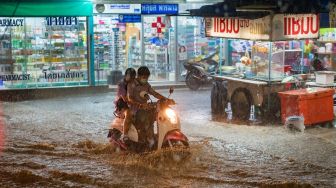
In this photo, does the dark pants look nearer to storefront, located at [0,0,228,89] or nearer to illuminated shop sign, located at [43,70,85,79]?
storefront, located at [0,0,228,89]

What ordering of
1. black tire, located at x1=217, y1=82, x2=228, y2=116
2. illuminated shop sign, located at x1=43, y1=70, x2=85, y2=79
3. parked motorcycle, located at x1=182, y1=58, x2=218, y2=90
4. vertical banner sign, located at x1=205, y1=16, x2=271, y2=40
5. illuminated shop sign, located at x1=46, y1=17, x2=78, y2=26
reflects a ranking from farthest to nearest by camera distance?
parked motorcycle, located at x1=182, y1=58, x2=218, y2=90 < illuminated shop sign, located at x1=43, y1=70, x2=85, y2=79 < illuminated shop sign, located at x1=46, y1=17, x2=78, y2=26 < black tire, located at x1=217, y1=82, x2=228, y2=116 < vertical banner sign, located at x1=205, y1=16, x2=271, y2=40

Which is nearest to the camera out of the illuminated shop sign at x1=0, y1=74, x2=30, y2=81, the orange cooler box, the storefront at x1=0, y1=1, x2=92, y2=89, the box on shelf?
the orange cooler box

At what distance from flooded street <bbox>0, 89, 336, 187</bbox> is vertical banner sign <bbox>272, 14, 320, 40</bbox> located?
216 centimetres

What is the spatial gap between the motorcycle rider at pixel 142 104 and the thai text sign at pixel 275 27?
400 centimetres

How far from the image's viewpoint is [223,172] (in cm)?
909

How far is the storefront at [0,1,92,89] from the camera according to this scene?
59.8 feet

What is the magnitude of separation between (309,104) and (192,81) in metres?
7.26

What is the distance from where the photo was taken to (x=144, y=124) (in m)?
9.88

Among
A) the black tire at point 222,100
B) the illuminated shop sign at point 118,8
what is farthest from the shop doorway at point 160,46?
the black tire at point 222,100

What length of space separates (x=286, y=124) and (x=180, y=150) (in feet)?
13.1

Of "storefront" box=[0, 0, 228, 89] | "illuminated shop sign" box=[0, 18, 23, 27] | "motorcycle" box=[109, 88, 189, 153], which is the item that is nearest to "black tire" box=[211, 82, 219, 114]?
"storefront" box=[0, 0, 228, 89]

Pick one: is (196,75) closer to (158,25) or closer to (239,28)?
(158,25)

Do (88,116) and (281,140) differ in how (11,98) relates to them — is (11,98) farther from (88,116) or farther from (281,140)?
(281,140)

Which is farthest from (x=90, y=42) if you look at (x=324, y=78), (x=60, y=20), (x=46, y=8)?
(x=324, y=78)
